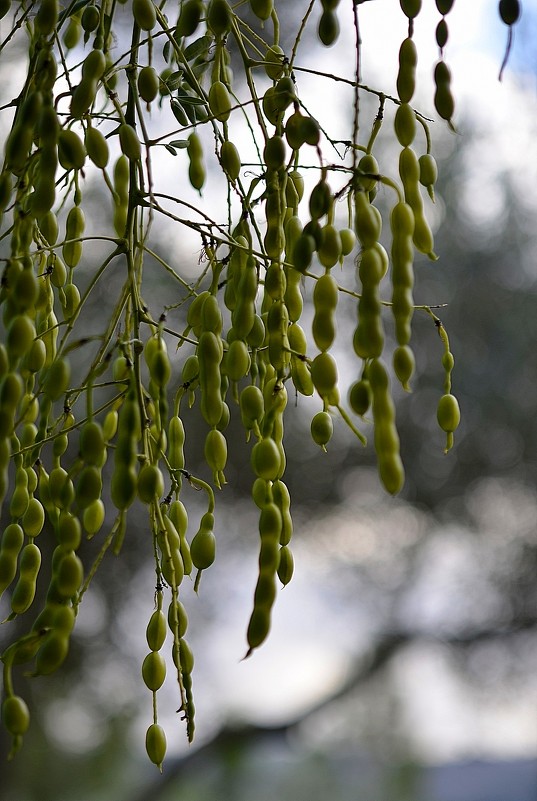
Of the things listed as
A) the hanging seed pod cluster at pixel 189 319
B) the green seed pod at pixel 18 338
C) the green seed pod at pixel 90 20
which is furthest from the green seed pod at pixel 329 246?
the green seed pod at pixel 90 20

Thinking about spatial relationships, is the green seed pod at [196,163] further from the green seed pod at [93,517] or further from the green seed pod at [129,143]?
the green seed pod at [93,517]

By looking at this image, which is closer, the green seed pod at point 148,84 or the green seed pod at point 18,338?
the green seed pod at point 18,338

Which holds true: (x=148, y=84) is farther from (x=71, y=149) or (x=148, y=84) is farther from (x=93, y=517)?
(x=93, y=517)

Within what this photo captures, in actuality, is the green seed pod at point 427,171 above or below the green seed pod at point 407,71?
below

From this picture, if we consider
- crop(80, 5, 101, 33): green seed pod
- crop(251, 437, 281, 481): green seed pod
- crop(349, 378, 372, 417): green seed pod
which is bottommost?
crop(251, 437, 281, 481): green seed pod

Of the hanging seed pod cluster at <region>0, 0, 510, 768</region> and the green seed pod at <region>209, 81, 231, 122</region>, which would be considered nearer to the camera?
the hanging seed pod cluster at <region>0, 0, 510, 768</region>

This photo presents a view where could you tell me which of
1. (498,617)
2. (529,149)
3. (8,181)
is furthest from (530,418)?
(8,181)

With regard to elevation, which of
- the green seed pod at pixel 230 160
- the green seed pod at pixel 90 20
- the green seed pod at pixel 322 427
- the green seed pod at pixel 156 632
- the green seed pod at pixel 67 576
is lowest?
the green seed pod at pixel 156 632

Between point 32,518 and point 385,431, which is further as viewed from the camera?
point 32,518

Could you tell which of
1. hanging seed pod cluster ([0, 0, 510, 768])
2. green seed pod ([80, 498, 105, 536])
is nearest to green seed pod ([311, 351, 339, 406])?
hanging seed pod cluster ([0, 0, 510, 768])

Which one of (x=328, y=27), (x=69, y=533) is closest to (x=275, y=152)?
(x=328, y=27)

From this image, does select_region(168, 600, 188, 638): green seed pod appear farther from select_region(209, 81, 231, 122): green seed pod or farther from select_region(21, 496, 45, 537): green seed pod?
select_region(209, 81, 231, 122): green seed pod

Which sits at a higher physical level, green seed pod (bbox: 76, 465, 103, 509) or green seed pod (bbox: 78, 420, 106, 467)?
green seed pod (bbox: 78, 420, 106, 467)

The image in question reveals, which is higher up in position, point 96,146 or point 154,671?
point 96,146
